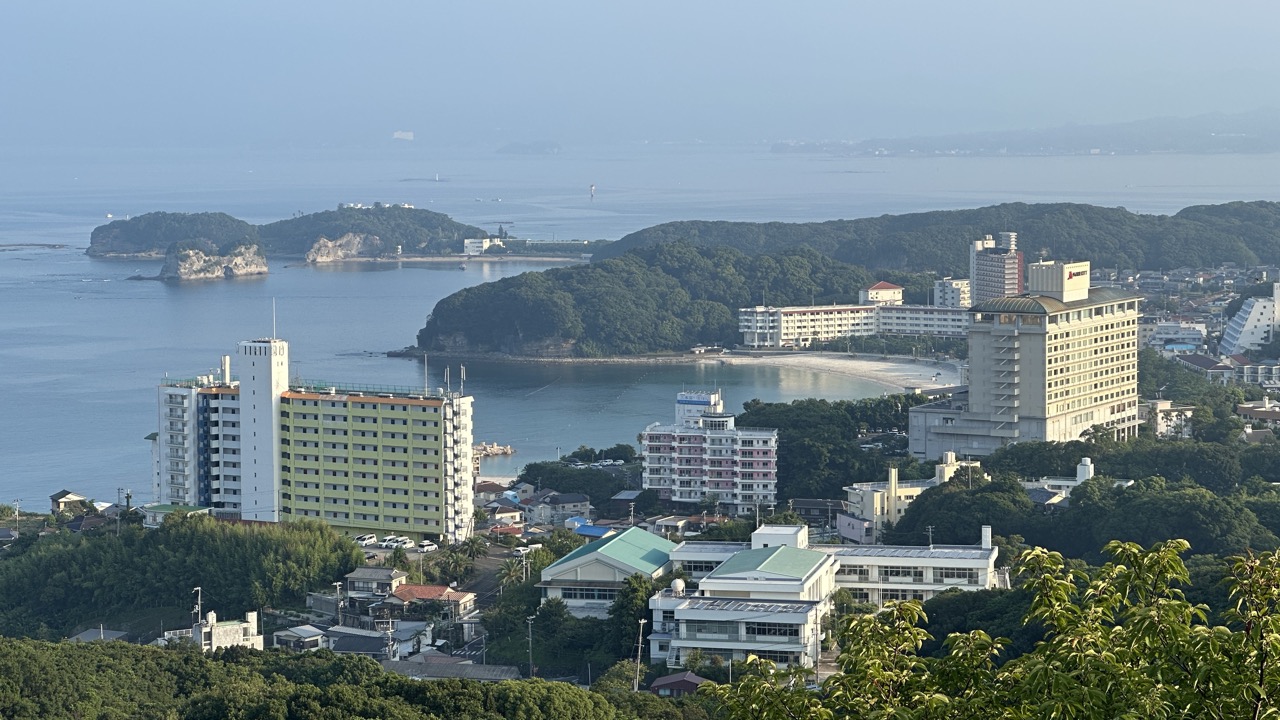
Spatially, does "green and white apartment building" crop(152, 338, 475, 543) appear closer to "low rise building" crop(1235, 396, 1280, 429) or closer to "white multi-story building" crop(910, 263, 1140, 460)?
"white multi-story building" crop(910, 263, 1140, 460)

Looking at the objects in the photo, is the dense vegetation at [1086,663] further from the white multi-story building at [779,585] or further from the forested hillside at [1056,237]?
the forested hillside at [1056,237]

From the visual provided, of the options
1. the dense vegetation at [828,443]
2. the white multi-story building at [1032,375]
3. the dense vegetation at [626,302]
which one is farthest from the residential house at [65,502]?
the dense vegetation at [626,302]

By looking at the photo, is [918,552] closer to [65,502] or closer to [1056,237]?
[65,502]

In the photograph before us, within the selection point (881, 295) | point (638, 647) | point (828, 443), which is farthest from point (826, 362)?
point (638, 647)

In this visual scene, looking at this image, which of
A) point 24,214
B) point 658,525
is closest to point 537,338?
point 658,525

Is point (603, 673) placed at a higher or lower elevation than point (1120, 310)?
lower

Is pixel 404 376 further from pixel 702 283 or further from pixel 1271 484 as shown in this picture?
pixel 1271 484
